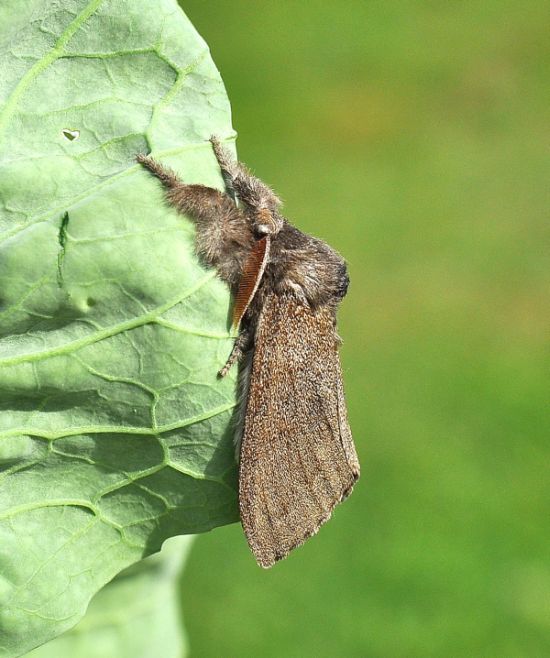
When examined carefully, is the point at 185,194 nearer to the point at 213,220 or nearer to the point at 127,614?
the point at 213,220

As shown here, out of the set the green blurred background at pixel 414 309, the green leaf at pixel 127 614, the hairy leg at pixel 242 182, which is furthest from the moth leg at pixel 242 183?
the green blurred background at pixel 414 309

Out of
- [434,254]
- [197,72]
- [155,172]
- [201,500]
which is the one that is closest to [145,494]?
[201,500]

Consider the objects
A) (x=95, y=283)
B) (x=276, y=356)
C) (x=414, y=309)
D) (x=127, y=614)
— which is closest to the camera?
(x=95, y=283)

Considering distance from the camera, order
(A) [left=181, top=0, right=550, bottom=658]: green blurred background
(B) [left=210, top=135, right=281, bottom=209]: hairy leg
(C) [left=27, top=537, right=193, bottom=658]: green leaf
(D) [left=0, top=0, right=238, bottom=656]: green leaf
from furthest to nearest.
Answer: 1. (A) [left=181, top=0, right=550, bottom=658]: green blurred background
2. (C) [left=27, top=537, right=193, bottom=658]: green leaf
3. (B) [left=210, top=135, right=281, bottom=209]: hairy leg
4. (D) [left=0, top=0, right=238, bottom=656]: green leaf

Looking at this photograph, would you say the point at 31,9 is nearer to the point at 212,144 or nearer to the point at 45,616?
the point at 212,144

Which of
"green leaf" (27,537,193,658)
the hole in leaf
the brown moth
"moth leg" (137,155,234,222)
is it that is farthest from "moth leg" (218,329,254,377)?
"green leaf" (27,537,193,658)

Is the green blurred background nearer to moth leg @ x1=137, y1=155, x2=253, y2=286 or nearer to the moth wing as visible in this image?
the moth wing

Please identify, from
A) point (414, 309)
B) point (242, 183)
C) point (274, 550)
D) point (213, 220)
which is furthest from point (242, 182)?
point (414, 309)
